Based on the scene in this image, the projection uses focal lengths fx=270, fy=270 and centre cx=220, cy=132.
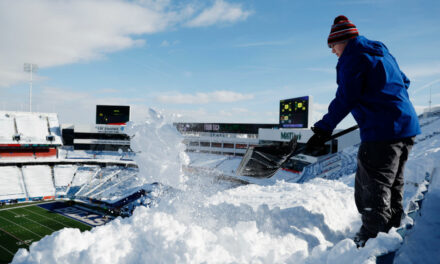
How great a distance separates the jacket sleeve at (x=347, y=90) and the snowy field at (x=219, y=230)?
32.8 inches

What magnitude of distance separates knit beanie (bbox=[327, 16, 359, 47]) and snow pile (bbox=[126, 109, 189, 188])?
1700 millimetres

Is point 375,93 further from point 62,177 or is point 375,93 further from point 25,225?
point 62,177

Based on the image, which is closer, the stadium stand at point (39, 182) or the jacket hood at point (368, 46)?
the jacket hood at point (368, 46)

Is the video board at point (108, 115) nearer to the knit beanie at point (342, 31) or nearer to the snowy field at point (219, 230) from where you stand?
the snowy field at point (219, 230)

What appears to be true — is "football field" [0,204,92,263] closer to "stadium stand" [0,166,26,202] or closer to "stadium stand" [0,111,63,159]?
"stadium stand" [0,166,26,202]

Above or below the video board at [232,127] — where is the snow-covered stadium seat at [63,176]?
below

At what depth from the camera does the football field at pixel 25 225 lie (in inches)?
559

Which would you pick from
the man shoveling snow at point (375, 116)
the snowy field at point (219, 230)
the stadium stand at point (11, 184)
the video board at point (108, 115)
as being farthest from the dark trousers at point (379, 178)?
the video board at point (108, 115)

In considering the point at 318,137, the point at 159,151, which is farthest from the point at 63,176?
the point at 318,137

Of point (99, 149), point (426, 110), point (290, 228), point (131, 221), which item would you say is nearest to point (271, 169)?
point (290, 228)

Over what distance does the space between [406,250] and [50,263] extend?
1.92m

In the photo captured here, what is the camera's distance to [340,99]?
1.96 meters

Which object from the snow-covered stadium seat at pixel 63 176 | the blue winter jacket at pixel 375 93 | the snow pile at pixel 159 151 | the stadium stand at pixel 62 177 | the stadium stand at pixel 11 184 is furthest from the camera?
the snow-covered stadium seat at pixel 63 176

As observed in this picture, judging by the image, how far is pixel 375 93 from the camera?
1.87 meters
